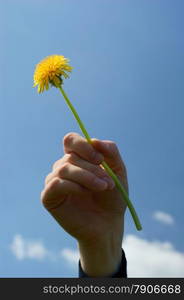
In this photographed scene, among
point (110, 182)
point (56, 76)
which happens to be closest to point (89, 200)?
point (110, 182)

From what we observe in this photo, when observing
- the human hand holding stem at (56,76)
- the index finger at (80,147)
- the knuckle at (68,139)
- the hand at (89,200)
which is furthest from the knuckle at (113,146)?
the knuckle at (68,139)

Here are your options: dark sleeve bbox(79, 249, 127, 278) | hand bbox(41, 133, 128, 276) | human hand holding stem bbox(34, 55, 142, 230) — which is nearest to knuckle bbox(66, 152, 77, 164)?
hand bbox(41, 133, 128, 276)

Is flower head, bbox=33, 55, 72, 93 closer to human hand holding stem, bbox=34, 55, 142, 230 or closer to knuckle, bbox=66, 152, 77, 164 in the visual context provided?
human hand holding stem, bbox=34, 55, 142, 230

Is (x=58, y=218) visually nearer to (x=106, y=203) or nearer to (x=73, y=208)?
(x=73, y=208)

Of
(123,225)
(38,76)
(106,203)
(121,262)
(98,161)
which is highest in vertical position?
(38,76)

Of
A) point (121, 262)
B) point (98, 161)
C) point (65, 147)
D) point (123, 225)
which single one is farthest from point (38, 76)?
point (121, 262)

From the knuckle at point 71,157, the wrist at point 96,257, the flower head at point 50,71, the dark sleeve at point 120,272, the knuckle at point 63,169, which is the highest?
the flower head at point 50,71

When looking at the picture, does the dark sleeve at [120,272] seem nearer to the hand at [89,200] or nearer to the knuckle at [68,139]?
the hand at [89,200]

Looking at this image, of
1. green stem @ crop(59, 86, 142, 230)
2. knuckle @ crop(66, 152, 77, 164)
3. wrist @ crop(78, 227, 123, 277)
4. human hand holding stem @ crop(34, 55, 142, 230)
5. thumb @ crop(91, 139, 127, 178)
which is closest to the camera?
green stem @ crop(59, 86, 142, 230)
